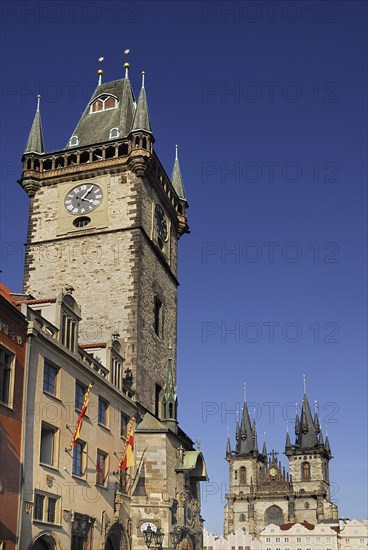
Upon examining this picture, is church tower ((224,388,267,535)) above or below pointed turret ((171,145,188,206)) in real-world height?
below

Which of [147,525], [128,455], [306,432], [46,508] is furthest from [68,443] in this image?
[306,432]

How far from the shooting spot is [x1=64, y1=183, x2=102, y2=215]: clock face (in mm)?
43000

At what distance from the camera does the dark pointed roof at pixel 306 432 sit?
140 meters

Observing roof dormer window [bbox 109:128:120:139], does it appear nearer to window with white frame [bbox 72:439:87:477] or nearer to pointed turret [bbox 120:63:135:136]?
pointed turret [bbox 120:63:135:136]

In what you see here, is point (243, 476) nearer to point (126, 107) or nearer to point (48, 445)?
point (126, 107)

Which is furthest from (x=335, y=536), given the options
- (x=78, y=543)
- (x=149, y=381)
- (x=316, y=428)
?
(x=78, y=543)

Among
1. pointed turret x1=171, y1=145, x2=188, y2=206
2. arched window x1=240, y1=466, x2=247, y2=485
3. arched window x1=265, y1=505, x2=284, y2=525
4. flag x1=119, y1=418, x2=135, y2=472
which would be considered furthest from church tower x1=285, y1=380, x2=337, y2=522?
flag x1=119, y1=418, x2=135, y2=472

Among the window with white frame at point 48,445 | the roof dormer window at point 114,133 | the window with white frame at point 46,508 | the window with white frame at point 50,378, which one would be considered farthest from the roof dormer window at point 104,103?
the window with white frame at point 46,508

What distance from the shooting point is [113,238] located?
4153 cm

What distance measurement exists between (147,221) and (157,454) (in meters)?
13.7

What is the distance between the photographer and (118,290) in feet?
131

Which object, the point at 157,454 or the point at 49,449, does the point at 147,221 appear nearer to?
the point at 157,454

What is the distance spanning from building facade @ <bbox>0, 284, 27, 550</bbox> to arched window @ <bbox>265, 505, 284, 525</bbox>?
117 meters

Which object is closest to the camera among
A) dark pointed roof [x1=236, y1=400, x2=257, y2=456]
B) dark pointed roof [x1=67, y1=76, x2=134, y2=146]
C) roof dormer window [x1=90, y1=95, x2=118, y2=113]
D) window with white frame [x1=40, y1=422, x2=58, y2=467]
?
window with white frame [x1=40, y1=422, x2=58, y2=467]
